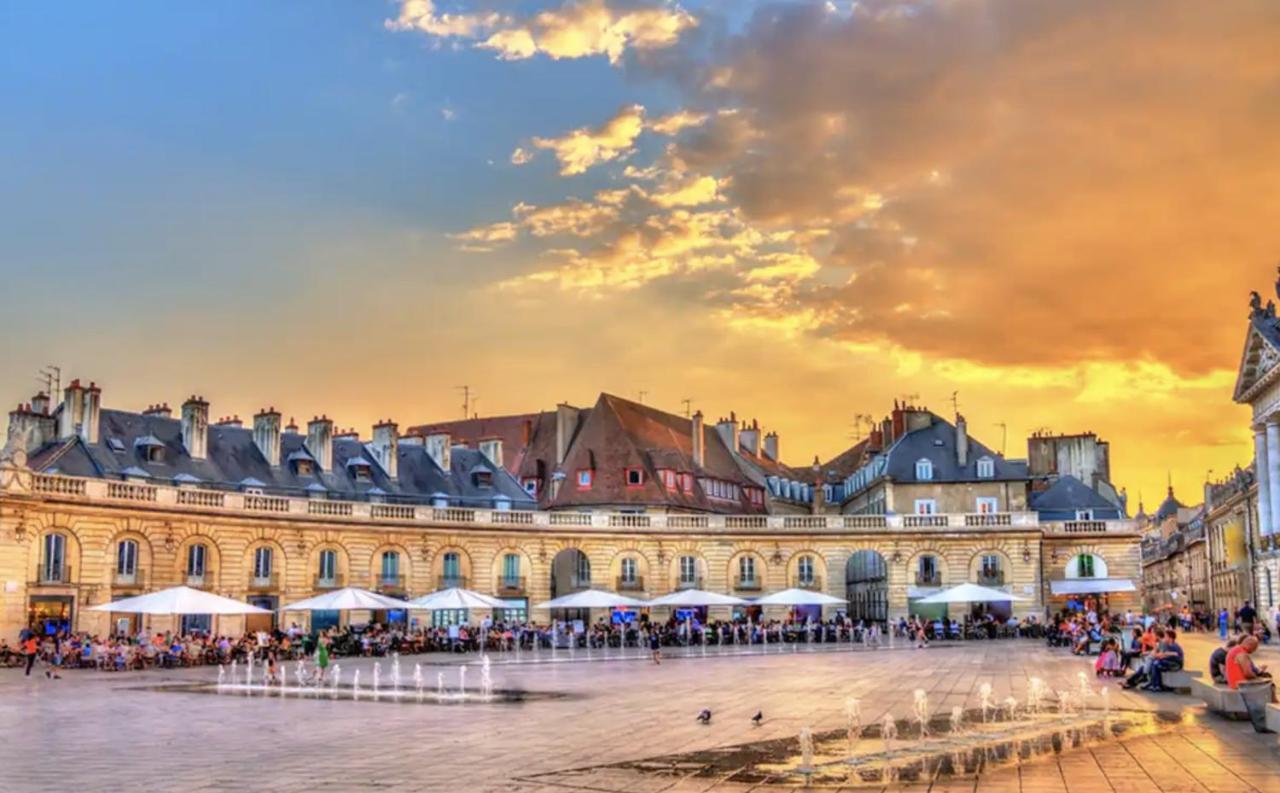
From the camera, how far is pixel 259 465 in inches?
2258

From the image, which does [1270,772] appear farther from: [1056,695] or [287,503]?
[287,503]

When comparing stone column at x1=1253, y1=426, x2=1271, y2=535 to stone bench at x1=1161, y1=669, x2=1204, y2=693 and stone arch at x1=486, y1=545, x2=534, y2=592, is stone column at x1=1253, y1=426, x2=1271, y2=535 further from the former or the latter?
stone bench at x1=1161, y1=669, x2=1204, y2=693

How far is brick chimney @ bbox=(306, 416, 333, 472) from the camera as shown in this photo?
59656 millimetres

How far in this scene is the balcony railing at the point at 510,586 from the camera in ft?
195

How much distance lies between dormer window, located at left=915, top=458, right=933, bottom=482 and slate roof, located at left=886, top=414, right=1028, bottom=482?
0.74 feet

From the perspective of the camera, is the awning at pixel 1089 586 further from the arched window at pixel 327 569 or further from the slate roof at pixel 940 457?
the arched window at pixel 327 569

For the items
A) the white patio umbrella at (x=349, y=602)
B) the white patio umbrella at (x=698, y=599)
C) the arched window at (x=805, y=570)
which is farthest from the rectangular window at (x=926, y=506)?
the white patio umbrella at (x=349, y=602)

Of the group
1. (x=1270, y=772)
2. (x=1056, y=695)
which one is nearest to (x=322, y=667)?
(x=1056, y=695)

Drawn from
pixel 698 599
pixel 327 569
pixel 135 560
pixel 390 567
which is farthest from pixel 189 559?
pixel 698 599

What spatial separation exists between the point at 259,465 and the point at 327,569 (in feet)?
22.4

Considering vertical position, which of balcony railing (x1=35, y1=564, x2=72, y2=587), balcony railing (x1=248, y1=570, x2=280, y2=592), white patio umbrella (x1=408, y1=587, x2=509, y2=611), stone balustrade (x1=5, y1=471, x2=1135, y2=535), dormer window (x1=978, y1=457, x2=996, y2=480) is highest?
dormer window (x1=978, y1=457, x2=996, y2=480)

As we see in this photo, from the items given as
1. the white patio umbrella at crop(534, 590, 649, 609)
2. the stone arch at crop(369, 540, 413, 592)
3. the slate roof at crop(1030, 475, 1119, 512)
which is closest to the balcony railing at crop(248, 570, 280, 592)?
the stone arch at crop(369, 540, 413, 592)

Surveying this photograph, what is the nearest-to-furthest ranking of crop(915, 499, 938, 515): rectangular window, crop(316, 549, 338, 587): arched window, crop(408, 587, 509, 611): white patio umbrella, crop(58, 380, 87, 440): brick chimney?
crop(408, 587, 509, 611): white patio umbrella → crop(58, 380, 87, 440): brick chimney → crop(316, 549, 338, 587): arched window → crop(915, 499, 938, 515): rectangular window

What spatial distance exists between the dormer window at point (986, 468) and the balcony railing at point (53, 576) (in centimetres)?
4609
